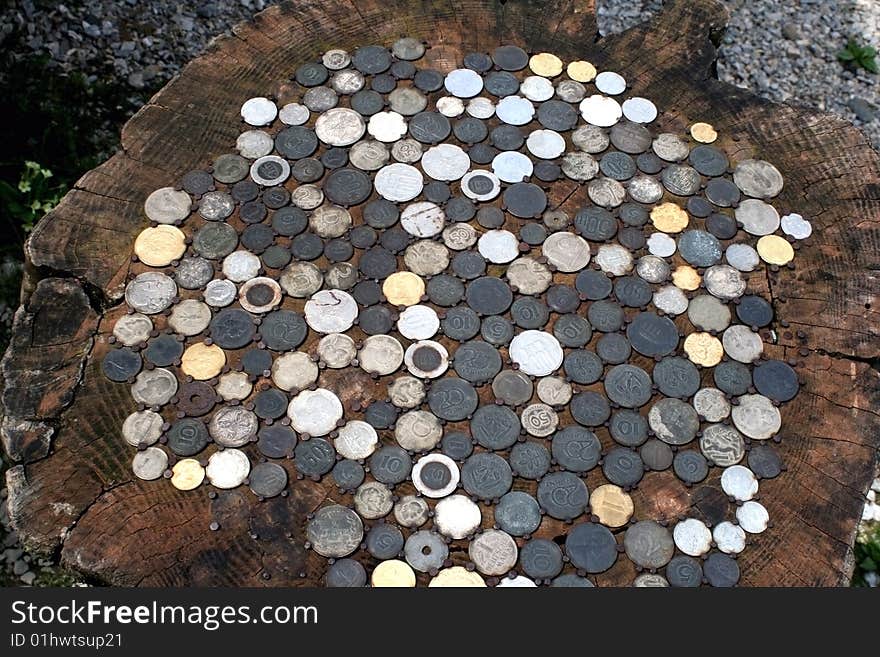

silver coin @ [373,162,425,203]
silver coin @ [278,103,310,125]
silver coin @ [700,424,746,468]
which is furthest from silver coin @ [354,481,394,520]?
silver coin @ [278,103,310,125]

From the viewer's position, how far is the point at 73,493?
2.96 m

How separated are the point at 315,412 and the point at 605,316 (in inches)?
49.9

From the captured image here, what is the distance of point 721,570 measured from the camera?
2.98 m

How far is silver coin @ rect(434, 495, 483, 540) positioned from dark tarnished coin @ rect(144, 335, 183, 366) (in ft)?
3.91

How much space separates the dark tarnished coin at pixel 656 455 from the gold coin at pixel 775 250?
107 cm

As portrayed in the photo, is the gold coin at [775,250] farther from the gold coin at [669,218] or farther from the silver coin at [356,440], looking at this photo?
the silver coin at [356,440]

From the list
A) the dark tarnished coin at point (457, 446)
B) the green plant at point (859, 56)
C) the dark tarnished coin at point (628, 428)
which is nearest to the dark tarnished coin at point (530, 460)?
the dark tarnished coin at point (457, 446)

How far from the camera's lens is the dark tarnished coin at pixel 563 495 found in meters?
3.07

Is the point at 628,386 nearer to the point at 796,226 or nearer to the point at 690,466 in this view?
the point at 690,466

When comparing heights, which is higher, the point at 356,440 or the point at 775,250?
the point at 775,250

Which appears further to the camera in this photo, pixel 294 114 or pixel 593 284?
pixel 294 114


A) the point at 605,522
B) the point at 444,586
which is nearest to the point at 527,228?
the point at 605,522

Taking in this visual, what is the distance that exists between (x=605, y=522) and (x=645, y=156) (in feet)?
5.96

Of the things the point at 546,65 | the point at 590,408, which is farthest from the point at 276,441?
the point at 546,65
